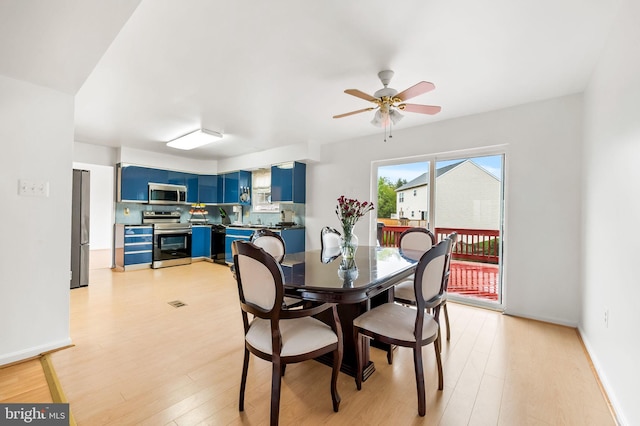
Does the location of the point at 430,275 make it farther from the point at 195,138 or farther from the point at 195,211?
the point at 195,211

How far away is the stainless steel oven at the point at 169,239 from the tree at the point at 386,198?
13.8 ft

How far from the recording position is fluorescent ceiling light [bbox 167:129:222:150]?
4154 mm

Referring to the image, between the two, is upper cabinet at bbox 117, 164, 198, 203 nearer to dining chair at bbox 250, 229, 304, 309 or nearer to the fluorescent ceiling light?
the fluorescent ceiling light

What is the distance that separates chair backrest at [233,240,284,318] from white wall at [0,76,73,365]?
1.86 metres

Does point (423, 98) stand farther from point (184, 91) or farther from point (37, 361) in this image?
point (37, 361)

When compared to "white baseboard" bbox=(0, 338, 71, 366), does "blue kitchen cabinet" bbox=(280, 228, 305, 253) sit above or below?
above

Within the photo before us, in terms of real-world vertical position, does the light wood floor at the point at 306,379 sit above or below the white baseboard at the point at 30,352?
below

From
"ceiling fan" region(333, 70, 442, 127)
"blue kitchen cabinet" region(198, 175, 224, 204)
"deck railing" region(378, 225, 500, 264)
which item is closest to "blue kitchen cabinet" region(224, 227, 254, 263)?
"blue kitchen cabinet" region(198, 175, 224, 204)

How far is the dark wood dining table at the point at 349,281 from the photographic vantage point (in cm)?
146

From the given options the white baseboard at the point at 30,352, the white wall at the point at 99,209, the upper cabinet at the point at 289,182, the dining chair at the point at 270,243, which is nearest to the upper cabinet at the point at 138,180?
the upper cabinet at the point at 289,182

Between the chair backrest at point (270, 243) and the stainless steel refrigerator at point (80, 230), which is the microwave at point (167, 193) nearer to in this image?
the stainless steel refrigerator at point (80, 230)

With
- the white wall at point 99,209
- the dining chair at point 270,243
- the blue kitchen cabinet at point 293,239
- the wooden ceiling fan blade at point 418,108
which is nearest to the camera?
the wooden ceiling fan blade at point 418,108

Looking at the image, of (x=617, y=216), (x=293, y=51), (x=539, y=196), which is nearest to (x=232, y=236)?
(x=293, y=51)

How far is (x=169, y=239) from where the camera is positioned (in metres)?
5.70
